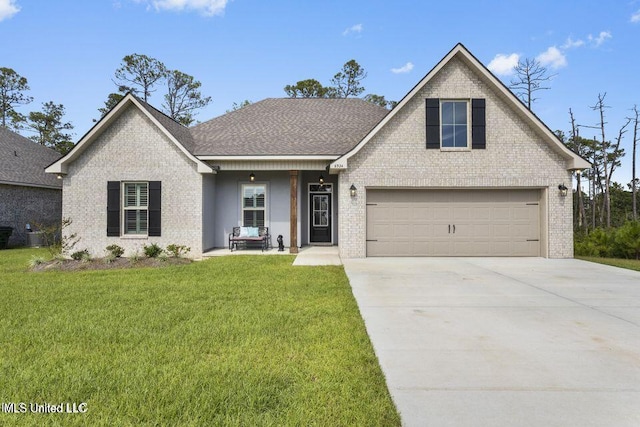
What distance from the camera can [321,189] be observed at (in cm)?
1466

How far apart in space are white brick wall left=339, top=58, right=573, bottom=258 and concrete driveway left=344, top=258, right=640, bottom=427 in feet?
13.4

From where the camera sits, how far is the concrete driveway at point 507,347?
2.77 m

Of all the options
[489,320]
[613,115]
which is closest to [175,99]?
[489,320]

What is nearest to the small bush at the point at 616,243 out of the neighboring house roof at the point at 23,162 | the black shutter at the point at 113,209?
the black shutter at the point at 113,209

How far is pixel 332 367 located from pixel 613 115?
34223mm

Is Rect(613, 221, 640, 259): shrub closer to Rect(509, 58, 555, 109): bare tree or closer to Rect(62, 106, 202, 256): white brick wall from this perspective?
Rect(62, 106, 202, 256): white brick wall

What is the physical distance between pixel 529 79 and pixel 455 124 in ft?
66.4

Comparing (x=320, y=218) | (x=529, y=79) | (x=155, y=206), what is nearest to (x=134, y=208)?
(x=155, y=206)

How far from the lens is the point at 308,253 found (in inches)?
481

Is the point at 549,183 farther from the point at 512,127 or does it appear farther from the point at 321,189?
the point at 321,189

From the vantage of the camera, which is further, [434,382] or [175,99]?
[175,99]

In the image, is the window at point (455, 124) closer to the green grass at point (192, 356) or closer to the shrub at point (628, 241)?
the green grass at point (192, 356)

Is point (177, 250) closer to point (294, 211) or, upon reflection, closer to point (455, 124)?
point (294, 211)

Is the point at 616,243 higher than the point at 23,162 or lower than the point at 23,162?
lower
